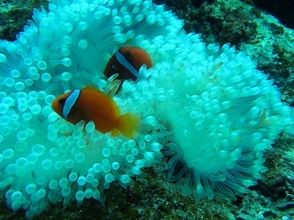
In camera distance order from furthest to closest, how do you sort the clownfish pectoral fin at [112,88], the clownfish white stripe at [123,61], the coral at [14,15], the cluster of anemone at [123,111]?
the coral at [14,15]
the clownfish white stripe at [123,61]
the clownfish pectoral fin at [112,88]
the cluster of anemone at [123,111]

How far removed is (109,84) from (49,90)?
31 centimetres

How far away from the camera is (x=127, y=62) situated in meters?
1.96

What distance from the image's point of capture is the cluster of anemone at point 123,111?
4.90 ft

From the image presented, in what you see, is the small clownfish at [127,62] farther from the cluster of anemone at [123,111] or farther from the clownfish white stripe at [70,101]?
the clownfish white stripe at [70,101]

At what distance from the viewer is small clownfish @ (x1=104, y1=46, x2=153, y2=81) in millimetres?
1959

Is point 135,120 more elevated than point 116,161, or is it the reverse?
point 135,120

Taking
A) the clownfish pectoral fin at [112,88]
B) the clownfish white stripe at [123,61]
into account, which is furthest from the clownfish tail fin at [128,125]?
the clownfish white stripe at [123,61]

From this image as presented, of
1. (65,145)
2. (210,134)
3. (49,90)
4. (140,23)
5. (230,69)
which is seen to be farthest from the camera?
(140,23)

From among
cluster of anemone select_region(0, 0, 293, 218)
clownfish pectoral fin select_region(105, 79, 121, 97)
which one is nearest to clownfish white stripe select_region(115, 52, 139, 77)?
cluster of anemone select_region(0, 0, 293, 218)

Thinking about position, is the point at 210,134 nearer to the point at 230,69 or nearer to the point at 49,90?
the point at 230,69

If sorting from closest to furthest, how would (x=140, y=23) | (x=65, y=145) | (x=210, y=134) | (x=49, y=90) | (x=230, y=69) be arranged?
1. (x=65, y=145)
2. (x=210, y=134)
3. (x=49, y=90)
4. (x=230, y=69)
5. (x=140, y=23)

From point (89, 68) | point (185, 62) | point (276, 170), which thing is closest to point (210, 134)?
point (185, 62)

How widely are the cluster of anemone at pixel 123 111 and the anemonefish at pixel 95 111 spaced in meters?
0.04

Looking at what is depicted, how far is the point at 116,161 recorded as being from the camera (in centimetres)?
156
